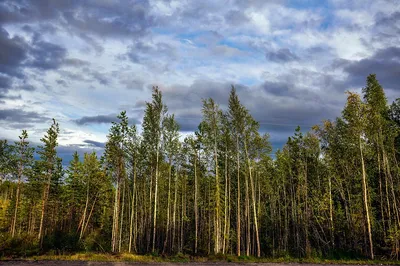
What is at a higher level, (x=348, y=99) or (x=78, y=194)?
(x=348, y=99)

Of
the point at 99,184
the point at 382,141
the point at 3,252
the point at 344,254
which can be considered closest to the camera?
the point at 3,252

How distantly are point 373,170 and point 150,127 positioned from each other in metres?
23.3

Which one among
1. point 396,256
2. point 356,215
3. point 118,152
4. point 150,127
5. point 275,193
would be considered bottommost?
point 396,256

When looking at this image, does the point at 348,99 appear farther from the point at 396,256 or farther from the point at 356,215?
the point at 396,256

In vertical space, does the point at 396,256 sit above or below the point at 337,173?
below

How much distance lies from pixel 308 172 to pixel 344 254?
1535 centimetres

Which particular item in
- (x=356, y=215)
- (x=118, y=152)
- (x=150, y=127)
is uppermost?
(x=150, y=127)

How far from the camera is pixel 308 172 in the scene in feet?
129

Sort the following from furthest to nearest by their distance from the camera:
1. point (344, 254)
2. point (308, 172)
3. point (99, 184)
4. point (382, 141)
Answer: point (99, 184) → point (308, 172) → point (382, 141) → point (344, 254)

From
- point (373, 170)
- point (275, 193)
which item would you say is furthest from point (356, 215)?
point (275, 193)

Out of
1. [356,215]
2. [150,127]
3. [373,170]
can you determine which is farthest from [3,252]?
[373,170]

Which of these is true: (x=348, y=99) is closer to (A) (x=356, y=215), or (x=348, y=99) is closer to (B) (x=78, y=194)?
(A) (x=356, y=215)

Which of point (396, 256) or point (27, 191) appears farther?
point (27, 191)

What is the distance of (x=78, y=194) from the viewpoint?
165 feet
